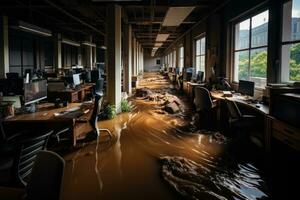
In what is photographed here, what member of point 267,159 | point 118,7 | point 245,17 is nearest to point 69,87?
point 118,7

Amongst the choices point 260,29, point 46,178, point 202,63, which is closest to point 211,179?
point 46,178

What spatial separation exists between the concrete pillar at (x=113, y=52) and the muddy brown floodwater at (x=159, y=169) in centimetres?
210

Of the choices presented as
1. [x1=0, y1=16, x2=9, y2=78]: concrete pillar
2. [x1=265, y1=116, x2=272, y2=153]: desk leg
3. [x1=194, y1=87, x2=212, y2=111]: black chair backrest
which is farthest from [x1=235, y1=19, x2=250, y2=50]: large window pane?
[x1=0, y1=16, x2=9, y2=78]: concrete pillar

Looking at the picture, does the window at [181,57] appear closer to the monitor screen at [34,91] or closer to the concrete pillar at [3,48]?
the concrete pillar at [3,48]

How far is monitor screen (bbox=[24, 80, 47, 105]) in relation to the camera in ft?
14.5

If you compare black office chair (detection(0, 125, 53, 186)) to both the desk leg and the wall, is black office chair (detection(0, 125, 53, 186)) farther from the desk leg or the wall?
the wall

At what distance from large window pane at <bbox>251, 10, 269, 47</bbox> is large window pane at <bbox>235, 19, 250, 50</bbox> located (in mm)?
302

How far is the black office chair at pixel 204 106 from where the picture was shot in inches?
234

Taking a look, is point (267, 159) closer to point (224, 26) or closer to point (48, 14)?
point (224, 26)

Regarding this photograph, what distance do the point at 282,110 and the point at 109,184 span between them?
2.29 meters

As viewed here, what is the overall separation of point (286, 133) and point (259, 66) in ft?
9.54

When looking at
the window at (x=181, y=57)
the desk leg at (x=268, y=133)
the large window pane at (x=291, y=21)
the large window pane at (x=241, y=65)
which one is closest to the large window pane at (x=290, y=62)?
the large window pane at (x=291, y=21)

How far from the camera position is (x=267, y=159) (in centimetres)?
414

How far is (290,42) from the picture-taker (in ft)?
15.5
